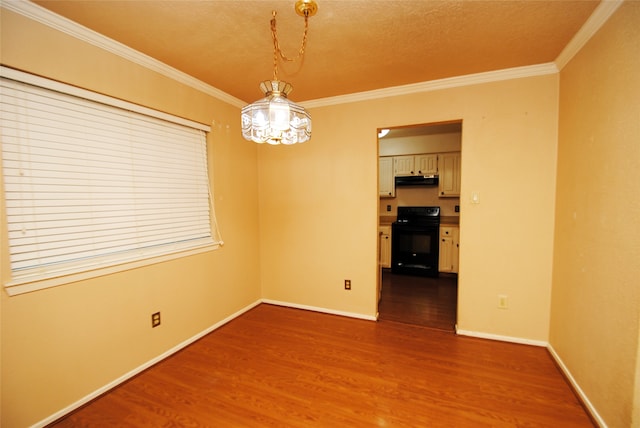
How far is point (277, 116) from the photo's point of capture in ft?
4.28

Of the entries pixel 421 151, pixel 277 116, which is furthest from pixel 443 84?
pixel 421 151

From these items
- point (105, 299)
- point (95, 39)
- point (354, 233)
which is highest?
point (95, 39)

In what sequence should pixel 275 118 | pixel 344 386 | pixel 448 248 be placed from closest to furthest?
1. pixel 275 118
2. pixel 344 386
3. pixel 448 248

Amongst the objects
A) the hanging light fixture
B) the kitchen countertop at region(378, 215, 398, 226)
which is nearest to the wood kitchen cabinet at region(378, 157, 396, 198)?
the kitchen countertop at region(378, 215, 398, 226)

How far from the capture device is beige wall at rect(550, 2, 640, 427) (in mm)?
1350

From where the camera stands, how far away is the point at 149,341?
7.08 ft

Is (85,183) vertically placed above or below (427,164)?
below

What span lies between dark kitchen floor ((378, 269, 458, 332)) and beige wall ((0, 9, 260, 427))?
195 cm

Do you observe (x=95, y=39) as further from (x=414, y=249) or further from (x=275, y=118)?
(x=414, y=249)

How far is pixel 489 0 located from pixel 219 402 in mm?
3002

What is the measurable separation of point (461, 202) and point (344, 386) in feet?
6.35

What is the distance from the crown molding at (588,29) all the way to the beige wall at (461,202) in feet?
Result: 0.74

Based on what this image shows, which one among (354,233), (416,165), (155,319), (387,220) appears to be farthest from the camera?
(387,220)

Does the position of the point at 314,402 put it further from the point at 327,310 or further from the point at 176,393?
the point at 327,310
